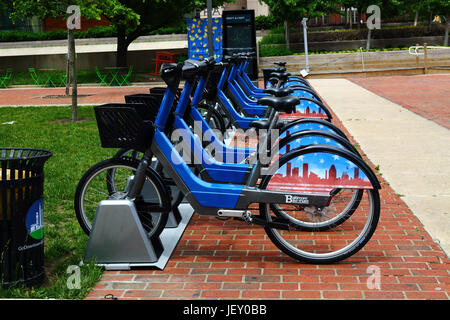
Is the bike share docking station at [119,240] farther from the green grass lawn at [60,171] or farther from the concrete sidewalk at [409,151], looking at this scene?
the concrete sidewalk at [409,151]

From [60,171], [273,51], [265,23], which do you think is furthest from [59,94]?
[265,23]

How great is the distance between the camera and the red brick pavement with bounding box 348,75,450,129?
12.3 metres

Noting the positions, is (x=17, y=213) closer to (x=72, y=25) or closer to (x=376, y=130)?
(x=376, y=130)

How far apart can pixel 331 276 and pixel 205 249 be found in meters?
1.10

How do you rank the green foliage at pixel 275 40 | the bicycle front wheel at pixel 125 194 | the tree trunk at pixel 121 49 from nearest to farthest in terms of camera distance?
1. the bicycle front wheel at pixel 125 194
2. the tree trunk at pixel 121 49
3. the green foliage at pixel 275 40

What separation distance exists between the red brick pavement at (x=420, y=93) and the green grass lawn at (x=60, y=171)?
20.0 ft

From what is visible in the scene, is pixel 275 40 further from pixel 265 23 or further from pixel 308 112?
pixel 308 112

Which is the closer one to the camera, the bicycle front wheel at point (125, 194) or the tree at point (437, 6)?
the bicycle front wheel at point (125, 194)

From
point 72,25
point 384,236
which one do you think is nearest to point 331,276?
point 384,236

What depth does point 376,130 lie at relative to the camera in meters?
10.5

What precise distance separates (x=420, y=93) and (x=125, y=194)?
13.0 meters

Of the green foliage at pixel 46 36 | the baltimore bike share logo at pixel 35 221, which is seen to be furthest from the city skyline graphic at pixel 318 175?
the green foliage at pixel 46 36

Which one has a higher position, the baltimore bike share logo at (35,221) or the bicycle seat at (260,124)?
the bicycle seat at (260,124)

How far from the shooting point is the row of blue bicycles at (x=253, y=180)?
14.9 feet
